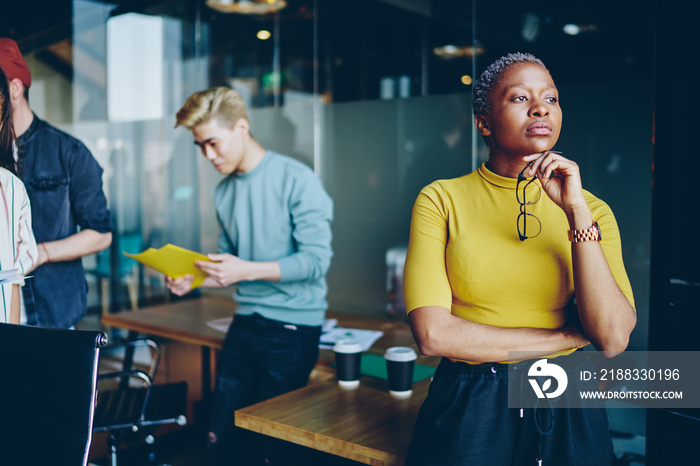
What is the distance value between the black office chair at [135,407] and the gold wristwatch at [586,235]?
172cm

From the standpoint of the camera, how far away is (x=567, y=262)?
1318mm

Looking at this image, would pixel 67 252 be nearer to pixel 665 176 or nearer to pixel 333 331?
pixel 333 331

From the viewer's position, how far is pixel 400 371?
6.40 ft

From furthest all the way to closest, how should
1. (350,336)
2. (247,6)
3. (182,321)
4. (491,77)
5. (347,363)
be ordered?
(247,6)
(182,321)
(350,336)
(347,363)
(491,77)

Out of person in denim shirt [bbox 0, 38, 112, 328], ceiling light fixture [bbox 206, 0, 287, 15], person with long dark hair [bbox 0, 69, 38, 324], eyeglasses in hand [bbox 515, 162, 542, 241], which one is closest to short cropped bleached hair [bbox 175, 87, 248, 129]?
person in denim shirt [bbox 0, 38, 112, 328]

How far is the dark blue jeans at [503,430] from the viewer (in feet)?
4.15

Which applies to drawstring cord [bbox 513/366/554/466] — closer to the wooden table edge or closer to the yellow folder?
the wooden table edge

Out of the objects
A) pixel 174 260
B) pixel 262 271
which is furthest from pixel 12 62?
pixel 262 271

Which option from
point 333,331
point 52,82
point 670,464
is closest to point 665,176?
point 670,464

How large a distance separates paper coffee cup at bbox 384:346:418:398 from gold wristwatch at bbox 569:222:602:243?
837 mm

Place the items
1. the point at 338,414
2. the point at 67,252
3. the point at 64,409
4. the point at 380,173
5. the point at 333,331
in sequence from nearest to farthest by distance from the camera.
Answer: the point at 64,409 < the point at 338,414 < the point at 67,252 < the point at 333,331 < the point at 380,173

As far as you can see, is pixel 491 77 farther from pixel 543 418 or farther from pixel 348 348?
pixel 348 348

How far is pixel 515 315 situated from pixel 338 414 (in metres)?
0.72

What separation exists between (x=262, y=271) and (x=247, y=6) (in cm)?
269
